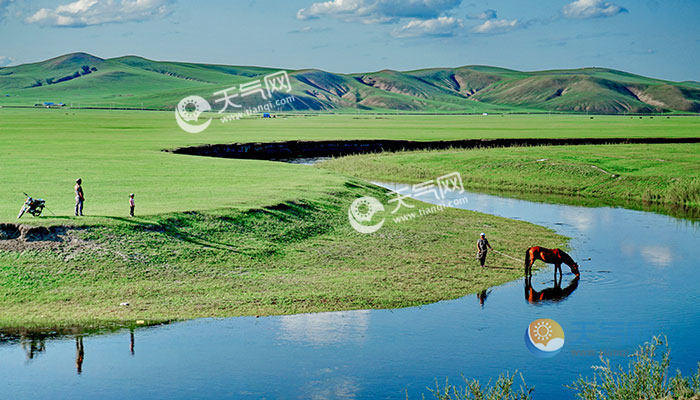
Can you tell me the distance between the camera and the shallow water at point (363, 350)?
19906 mm

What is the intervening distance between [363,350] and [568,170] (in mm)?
57410

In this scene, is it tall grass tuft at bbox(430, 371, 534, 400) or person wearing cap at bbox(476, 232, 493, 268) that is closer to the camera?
tall grass tuft at bbox(430, 371, 534, 400)

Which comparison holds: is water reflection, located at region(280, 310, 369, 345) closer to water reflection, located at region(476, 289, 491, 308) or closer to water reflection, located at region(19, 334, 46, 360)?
water reflection, located at region(476, 289, 491, 308)

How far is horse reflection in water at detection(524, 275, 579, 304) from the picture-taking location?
29.1 metres

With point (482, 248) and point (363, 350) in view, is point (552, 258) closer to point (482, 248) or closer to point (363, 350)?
point (482, 248)

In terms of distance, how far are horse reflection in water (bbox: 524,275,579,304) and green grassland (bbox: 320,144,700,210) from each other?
3326 centimetres

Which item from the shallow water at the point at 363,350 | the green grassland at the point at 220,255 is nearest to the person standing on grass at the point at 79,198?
the green grassland at the point at 220,255

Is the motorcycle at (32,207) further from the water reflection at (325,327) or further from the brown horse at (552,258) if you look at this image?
the brown horse at (552,258)

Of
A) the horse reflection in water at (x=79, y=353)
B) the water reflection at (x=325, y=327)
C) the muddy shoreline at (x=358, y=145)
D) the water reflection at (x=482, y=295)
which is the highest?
the muddy shoreline at (x=358, y=145)

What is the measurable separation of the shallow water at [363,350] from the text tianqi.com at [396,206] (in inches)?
524

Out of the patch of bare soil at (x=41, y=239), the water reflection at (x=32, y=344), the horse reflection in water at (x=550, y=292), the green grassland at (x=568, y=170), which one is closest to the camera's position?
the water reflection at (x=32, y=344)

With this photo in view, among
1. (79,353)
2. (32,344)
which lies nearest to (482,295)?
(79,353)

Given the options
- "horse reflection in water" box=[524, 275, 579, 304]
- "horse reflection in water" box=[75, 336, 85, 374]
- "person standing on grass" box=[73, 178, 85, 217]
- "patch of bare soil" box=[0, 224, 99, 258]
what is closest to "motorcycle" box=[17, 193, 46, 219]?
"patch of bare soil" box=[0, 224, 99, 258]

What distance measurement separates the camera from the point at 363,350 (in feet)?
74.2
